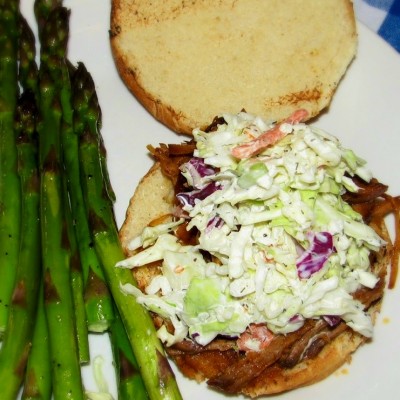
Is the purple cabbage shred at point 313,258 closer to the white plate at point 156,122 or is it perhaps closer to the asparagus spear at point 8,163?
the white plate at point 156,122

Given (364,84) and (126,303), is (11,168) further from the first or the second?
(364,84)

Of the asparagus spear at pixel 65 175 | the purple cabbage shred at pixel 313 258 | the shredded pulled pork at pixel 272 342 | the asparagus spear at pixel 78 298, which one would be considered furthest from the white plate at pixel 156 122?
the purple cabbage shred at pixel 313 258

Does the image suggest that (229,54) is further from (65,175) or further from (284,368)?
(284,368)

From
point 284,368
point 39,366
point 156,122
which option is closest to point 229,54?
point 156,122

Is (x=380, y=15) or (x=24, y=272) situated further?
(x=380, y=15)

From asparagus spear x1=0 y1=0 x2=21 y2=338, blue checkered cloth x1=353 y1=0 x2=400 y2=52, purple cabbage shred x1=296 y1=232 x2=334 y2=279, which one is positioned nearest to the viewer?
purple cabbage shred x1=296 y1=232 x2=334 y2=279

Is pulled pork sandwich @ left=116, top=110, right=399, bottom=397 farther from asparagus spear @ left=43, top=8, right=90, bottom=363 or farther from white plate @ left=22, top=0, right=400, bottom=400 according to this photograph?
white plate @ left=22, top=0, right=400, bottom=400

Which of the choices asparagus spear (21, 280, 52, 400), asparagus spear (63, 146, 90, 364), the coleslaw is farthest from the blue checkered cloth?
asparagus spear (21, 280, 52, 400)
